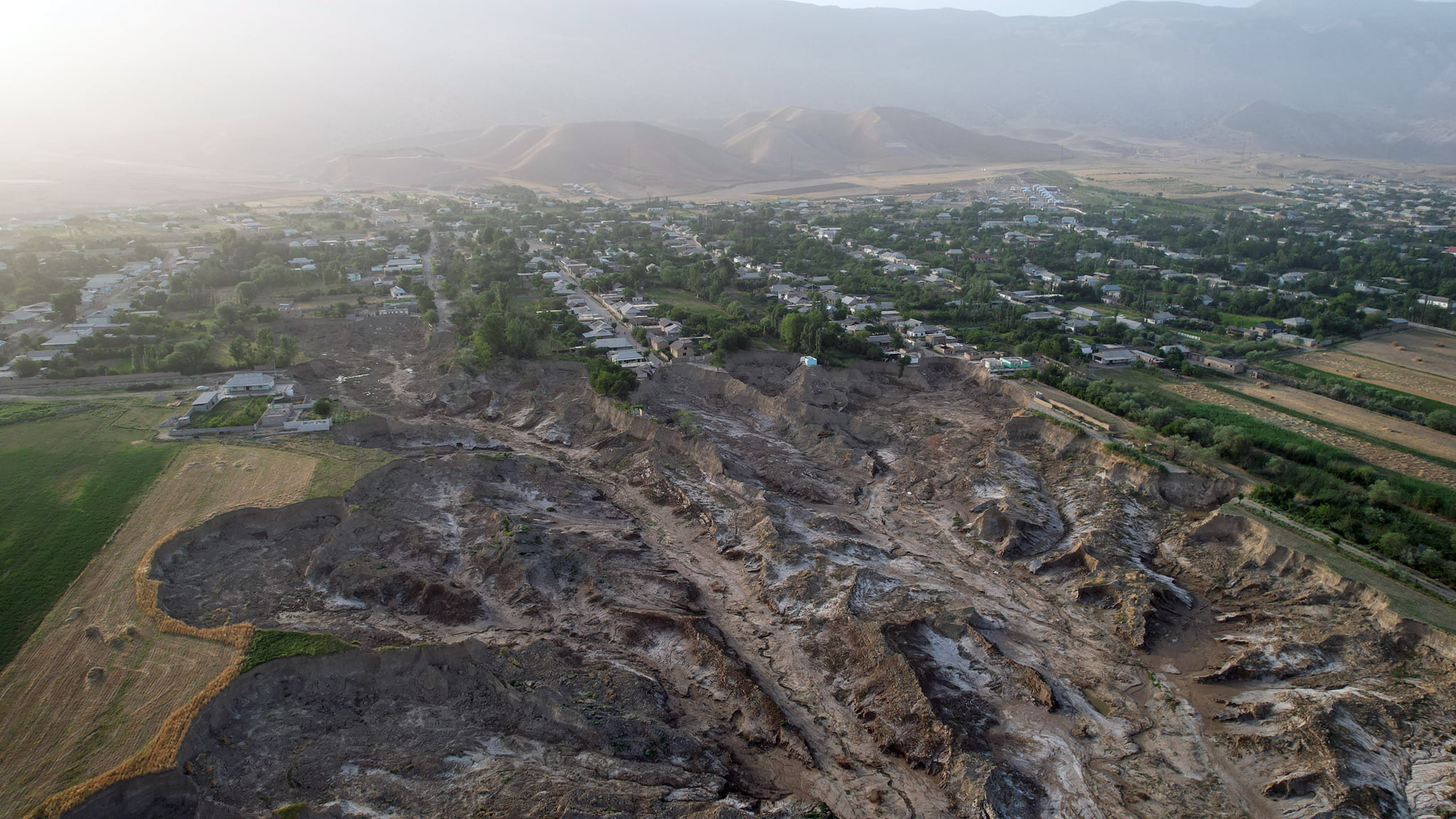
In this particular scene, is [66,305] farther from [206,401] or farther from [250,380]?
[206,401]

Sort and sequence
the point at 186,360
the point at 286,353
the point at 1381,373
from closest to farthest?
1. the point at 186,360
2. the point at 286,353
3. the point at 1381,373

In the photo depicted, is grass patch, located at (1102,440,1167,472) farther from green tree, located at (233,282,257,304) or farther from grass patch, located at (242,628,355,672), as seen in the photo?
green tree, located at (233,282,257,304)

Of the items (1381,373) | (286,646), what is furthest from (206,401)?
(1381,373)

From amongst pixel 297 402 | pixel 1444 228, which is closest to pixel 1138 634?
pixel 297 402

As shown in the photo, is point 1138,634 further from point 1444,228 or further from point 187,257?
point 1444,228

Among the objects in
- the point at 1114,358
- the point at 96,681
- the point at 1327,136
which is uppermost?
the point at 1327,136

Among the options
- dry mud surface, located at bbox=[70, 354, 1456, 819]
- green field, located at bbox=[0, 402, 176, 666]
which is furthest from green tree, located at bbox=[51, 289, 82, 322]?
dry mud surface, located at bbox=[70, 354, 1456, 819]

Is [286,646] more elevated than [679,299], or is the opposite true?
[679,299]
